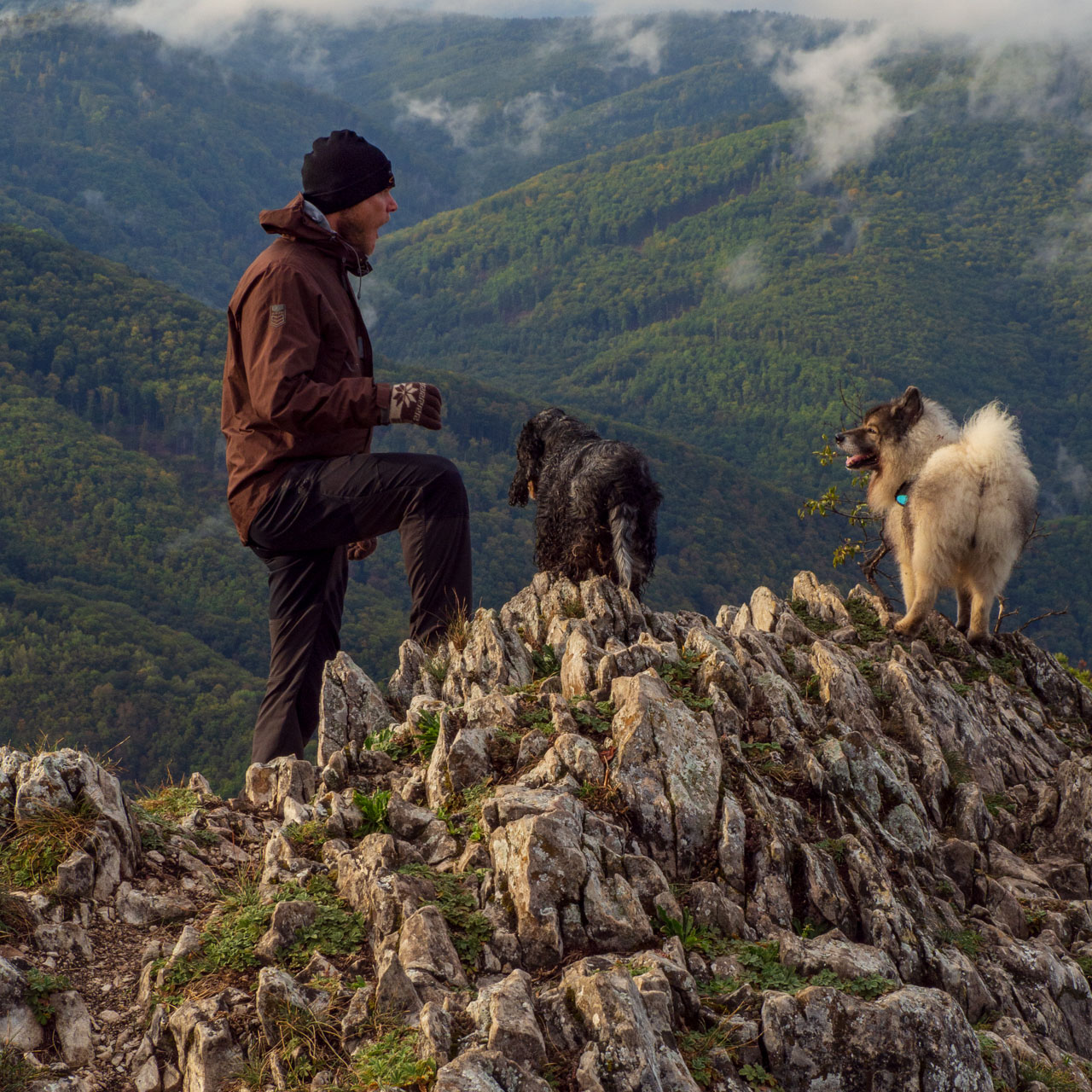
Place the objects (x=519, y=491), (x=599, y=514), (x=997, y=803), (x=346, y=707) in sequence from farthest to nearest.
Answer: (x=519, y=491) < (x=599, y=514) < (x=997, y=803) < (x=346, y=707)

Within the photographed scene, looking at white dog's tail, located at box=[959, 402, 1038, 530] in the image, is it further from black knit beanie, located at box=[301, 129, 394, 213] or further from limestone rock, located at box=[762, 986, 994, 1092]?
limestone rock, located at box=[762, 986, 994, 1092]

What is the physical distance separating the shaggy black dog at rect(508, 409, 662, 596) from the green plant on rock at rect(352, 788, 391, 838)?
→ 3.94m

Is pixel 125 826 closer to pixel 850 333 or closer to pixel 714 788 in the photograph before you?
pixel 714 788

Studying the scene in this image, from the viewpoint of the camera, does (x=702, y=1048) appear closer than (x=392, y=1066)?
No

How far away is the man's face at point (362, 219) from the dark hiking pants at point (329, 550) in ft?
4.93

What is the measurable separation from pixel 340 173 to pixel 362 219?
304 mm

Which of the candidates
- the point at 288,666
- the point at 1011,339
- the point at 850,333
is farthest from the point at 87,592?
the point at 1011,339

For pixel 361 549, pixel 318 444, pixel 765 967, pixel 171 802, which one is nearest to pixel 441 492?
pixel 318 444

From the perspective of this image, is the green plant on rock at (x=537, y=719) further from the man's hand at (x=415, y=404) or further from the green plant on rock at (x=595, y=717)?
the man's hand at (x=415, y=404)

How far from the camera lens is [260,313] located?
5996mm

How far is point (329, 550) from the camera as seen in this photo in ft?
21.0

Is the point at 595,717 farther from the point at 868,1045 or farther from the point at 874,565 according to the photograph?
the point at 874,565

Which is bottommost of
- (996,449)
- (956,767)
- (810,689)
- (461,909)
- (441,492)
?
(461,909)

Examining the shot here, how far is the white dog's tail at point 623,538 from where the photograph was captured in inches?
353
